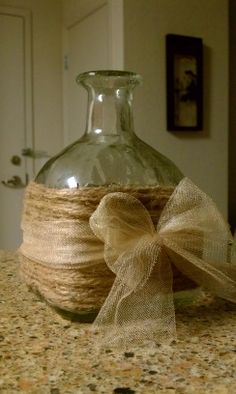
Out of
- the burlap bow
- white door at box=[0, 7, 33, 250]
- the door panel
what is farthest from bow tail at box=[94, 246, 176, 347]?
white door at box=[0, 7, 33, 250]

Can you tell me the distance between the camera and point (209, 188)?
2.16 m

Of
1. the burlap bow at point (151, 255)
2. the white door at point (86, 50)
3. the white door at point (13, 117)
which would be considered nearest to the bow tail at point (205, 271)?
the burlap bow at point (151, 255)

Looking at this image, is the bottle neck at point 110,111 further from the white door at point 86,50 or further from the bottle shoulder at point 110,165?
the white door at point 86,50

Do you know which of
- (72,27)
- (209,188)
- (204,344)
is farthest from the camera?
(72,27)

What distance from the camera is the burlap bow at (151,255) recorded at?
38cm

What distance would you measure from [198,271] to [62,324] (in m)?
0.13

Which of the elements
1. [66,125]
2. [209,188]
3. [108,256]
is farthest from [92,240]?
[66,125]

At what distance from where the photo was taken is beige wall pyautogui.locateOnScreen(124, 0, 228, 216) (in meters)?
1.93

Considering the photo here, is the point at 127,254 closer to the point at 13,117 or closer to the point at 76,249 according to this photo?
the point at 76,249

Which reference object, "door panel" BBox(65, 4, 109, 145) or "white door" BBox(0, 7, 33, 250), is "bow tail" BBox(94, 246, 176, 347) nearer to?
"door panel" BBox(65, 4, 109, 145)

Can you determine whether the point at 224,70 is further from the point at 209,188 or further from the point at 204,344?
the point at 204,344

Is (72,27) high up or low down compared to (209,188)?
up

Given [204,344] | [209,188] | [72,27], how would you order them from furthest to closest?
[72,27] → [209,188] → [204,344]

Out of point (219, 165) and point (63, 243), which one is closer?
point (63, 243)
